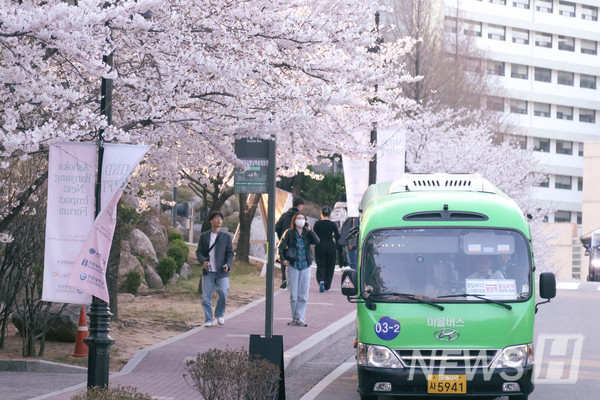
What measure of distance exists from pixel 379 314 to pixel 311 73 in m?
6.42

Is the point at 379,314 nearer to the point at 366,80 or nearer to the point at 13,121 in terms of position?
the point at 13,121

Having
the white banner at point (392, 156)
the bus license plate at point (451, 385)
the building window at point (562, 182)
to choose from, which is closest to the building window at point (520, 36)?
the building window at point (562, 182)

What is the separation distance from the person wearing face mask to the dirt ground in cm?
204

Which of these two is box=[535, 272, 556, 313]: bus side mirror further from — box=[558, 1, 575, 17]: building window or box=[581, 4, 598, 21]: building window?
box=[581, 4, 598, 21]: building window

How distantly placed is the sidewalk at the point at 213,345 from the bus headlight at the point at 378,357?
7.36ft

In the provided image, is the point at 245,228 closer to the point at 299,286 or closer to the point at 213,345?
the point at 299,286

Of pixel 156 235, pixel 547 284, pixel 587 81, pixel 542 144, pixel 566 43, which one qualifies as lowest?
pixel 156 235

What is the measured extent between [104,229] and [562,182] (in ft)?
291

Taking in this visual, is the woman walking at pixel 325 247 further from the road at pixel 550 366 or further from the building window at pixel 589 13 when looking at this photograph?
the building window at pixel 589 13

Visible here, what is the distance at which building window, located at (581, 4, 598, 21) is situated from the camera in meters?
96.3

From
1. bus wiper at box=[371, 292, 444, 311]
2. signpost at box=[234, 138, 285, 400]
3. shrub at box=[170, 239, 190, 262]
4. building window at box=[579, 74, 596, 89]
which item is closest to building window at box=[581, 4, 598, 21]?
building window at box=[579, 74, 596, 89]

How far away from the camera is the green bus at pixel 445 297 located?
10.2 m

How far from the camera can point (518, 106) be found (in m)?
92.6

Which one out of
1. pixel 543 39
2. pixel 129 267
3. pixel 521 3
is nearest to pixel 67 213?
pixel 129 267
